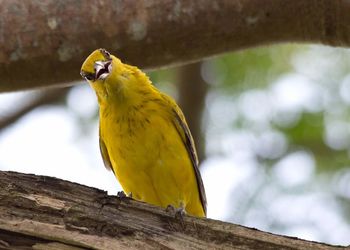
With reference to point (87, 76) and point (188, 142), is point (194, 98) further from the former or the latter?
point (87, 76)

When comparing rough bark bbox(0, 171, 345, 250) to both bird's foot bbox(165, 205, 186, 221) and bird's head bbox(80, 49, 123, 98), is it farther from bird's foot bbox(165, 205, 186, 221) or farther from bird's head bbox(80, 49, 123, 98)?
bird's head bbox(80, 49, 123, 98)

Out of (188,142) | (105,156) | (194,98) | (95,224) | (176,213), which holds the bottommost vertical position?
(95,224)

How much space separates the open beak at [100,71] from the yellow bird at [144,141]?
11 millimetres

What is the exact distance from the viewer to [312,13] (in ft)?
13.4

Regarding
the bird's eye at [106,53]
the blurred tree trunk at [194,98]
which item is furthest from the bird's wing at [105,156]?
the blurred tree trunk at [194,98]

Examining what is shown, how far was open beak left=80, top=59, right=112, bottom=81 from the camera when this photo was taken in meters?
4.34

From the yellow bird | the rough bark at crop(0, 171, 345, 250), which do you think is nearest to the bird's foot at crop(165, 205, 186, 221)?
the rough bark at crop(0, 171, 345, 250)

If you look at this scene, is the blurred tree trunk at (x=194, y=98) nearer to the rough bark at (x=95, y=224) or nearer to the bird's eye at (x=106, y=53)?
the bird's eye at (x=106, y=53)

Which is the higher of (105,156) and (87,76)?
(105,156)

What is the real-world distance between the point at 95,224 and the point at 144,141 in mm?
1521

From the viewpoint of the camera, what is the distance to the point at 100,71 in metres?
4.64

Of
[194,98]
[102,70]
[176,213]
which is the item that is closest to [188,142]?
[102,70]

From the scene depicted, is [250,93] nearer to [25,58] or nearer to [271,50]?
[271,50]

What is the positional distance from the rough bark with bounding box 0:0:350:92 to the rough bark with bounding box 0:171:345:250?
2.95 ft
